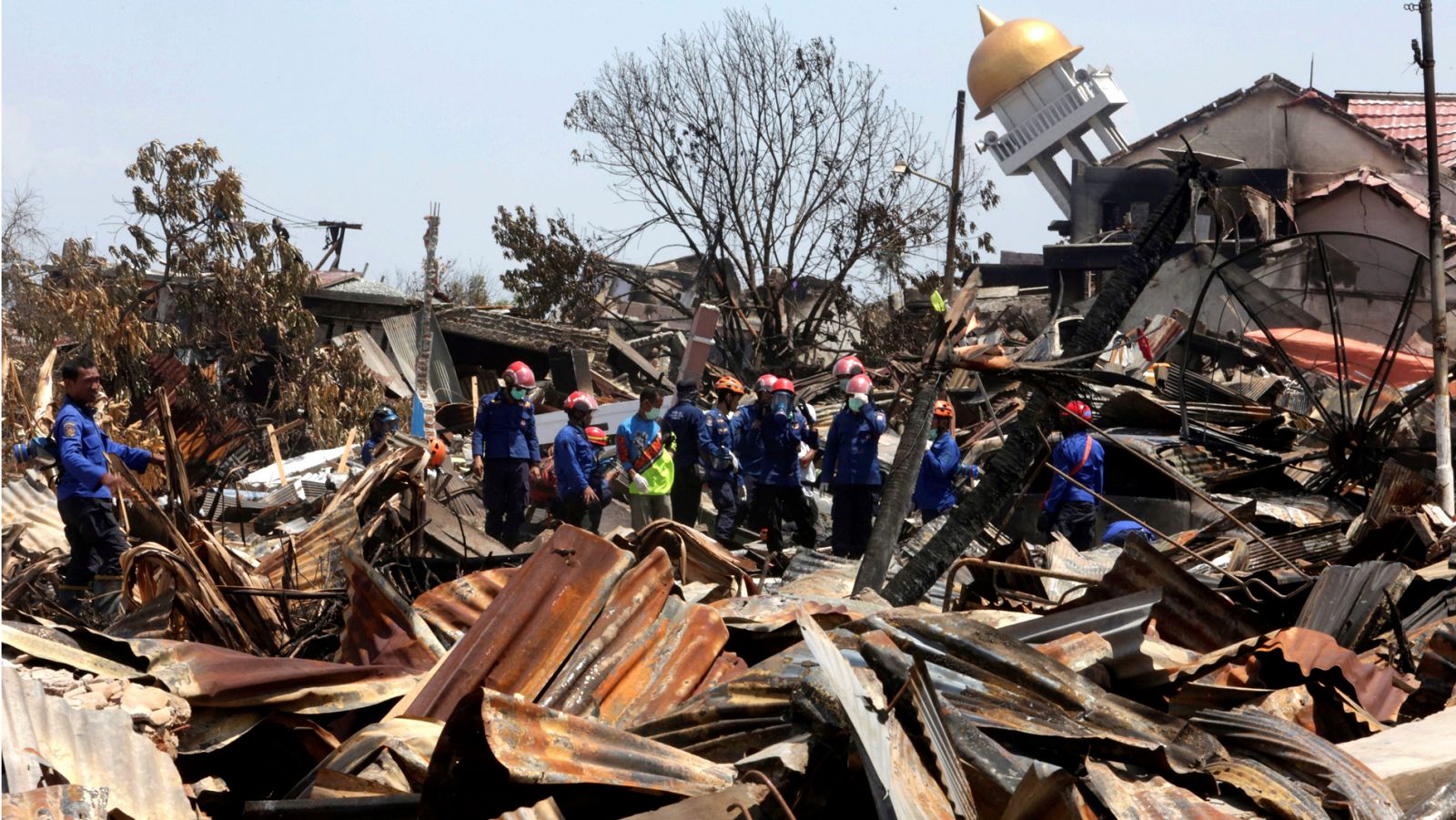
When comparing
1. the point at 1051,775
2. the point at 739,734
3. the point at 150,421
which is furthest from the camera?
the point at 150,421

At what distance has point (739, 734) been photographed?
11.5 ft

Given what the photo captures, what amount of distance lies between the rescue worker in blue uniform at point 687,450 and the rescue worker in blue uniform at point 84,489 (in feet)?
16.6

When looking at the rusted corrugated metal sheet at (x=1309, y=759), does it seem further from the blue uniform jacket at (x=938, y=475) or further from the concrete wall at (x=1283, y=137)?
the concrete wall at (x=1283, y=137)

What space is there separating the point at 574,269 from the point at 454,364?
15.7 ft

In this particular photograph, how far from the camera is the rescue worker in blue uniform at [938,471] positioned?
10609 millimetres

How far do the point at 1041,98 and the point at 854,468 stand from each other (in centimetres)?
3060

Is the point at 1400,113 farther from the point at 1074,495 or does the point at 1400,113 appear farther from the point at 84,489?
the point at 84,489

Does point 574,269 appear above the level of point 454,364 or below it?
above

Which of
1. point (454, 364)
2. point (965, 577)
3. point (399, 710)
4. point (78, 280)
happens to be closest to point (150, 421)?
point (78, 280)

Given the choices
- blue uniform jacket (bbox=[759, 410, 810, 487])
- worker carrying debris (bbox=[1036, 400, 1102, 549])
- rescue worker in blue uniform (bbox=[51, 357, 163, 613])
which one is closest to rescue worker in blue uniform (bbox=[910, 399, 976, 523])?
blue uniform jacket (bbox=[759, 410, 810, 487])

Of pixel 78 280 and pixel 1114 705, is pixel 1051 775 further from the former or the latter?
pixel 78 280

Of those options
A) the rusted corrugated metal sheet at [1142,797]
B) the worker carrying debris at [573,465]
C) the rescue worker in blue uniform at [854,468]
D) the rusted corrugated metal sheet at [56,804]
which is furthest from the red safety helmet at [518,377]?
the rusted corrugated metal sheet at [1142,797]

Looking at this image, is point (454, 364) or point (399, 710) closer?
point (399, 710)

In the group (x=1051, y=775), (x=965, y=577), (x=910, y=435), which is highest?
(x=910, y=435)
